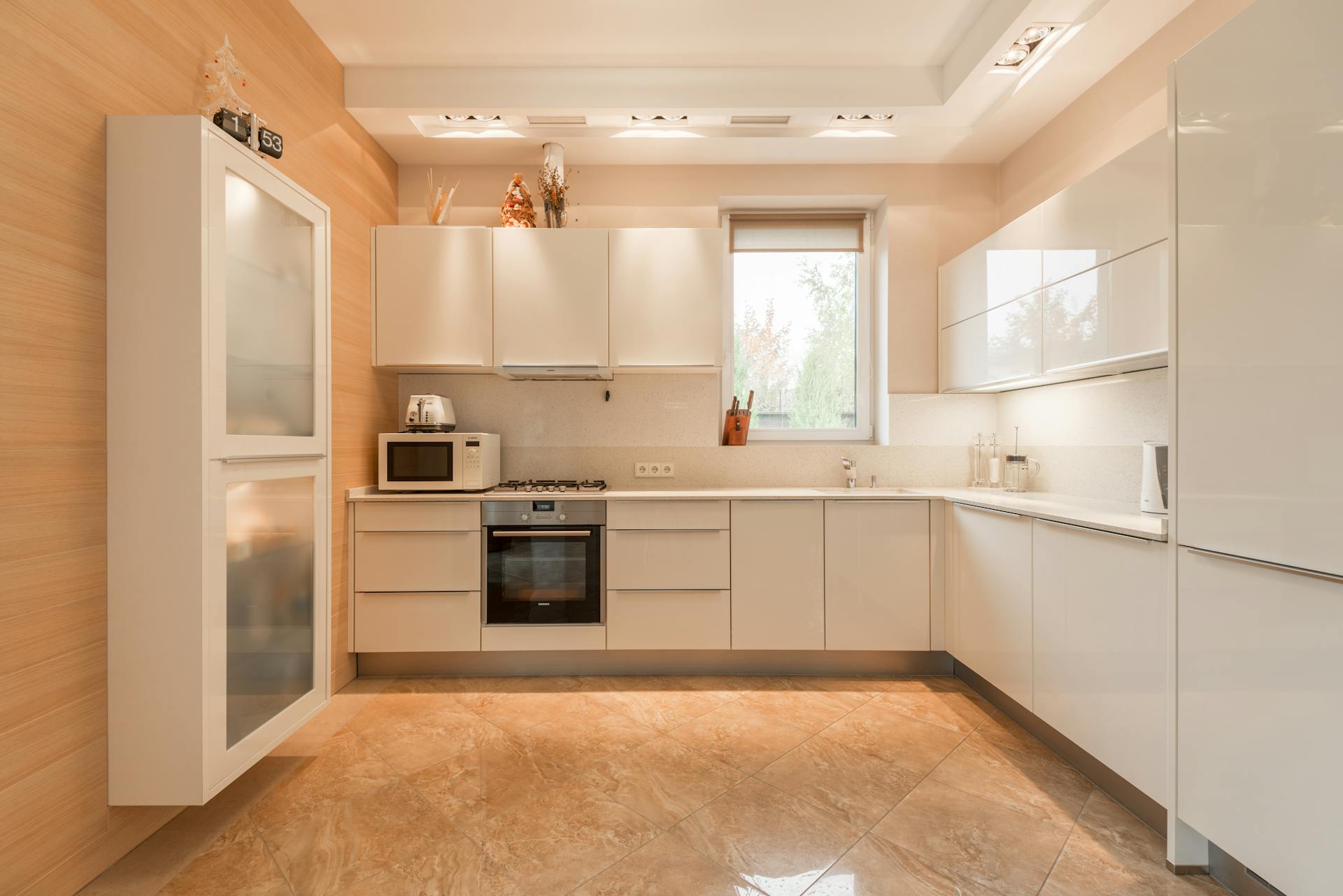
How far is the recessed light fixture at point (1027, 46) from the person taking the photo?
238cm

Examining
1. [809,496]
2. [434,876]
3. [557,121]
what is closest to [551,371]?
[557,121]

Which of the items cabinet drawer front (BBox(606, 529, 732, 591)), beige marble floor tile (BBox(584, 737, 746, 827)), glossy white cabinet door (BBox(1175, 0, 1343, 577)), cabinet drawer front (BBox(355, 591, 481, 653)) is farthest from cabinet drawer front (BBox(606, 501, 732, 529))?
glossy white cabinet door (BBox(1175, 0, 1343, 577))

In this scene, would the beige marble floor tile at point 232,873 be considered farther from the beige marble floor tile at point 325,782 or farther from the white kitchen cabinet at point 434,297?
the white kitchen cabinet at point 434,297

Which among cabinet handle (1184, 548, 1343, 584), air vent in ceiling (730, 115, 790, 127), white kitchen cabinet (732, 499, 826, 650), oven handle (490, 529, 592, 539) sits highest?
air vent in ceiling (730, 115, 790, 127)

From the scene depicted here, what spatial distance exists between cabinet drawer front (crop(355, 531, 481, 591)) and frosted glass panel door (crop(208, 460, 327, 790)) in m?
0.76

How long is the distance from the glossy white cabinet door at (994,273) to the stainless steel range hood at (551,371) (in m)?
1.87

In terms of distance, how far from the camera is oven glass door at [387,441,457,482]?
3088mm

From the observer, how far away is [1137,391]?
2.50 metres

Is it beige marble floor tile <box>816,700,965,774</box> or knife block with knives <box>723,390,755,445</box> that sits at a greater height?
knife block with knives <box>723,390,755,445</box>

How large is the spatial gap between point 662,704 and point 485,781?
0.87m

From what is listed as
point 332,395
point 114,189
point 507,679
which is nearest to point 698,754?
point 507,679

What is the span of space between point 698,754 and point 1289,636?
171cm

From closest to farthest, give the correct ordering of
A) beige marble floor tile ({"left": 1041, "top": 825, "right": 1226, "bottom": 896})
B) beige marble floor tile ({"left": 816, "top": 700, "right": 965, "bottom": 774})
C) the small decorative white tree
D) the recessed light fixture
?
beige marble floor tile ({"left": 1041, "top": 825, "right": 1226, "bottom": 896}) → the small decorative white tree → beige marble floor tile ({"left": 816, "top": 700, "right": 965, "bottom": 774}) → the recessed light fixture

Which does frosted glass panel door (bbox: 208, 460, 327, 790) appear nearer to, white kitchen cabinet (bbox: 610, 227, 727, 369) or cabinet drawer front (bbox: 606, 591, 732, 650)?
cabinet drawer front (bbox: 606, 591, 732, 650)
